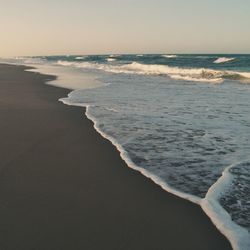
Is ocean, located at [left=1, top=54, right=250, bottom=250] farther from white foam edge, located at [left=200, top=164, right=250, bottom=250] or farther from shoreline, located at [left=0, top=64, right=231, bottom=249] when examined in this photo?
shoreline, located at [left=0, top=64, right=231, bottom=249]

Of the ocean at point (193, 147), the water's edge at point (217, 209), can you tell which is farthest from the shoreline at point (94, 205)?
→ the ocean at point (193, 147)

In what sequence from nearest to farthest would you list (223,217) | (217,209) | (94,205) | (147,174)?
(223,217)
(217,209)
(94,205)
(147,174)

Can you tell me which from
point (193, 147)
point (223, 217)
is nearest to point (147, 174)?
point (223, 217)

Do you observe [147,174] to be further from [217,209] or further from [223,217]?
[223,217]

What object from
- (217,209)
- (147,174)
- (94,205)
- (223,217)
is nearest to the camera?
(223,217)

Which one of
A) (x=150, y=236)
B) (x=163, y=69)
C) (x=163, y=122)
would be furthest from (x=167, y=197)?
(x=163, y=69)

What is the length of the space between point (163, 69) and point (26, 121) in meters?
33.5

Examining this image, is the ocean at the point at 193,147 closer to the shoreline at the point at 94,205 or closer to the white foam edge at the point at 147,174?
the white foam edge at the point at 147,174

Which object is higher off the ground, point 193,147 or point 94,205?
point 94,205

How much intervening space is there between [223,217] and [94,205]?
1440mm

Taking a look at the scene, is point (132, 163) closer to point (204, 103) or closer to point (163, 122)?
point (163, 122)

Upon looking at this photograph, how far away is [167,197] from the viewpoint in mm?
4727

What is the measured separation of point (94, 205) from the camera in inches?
175

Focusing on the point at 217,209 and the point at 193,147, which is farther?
the point at 193,147
